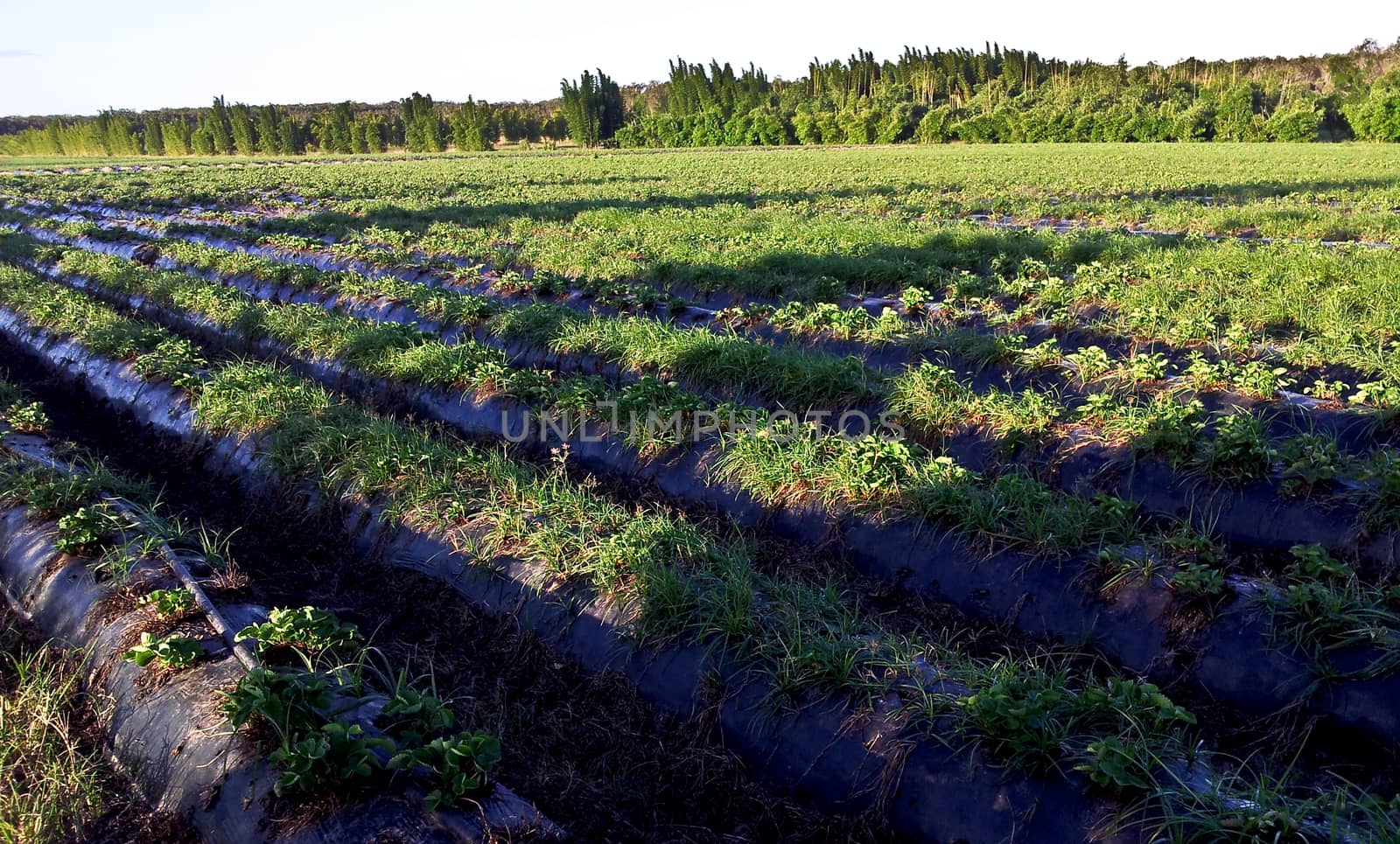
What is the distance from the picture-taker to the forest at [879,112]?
157 ft

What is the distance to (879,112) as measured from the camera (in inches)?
2206

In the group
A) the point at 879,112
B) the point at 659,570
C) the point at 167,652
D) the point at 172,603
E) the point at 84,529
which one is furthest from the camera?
the point at 879,112

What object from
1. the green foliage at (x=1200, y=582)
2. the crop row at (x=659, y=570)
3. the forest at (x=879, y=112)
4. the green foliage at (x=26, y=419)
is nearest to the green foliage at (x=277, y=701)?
the crop row at (x=659, y=570)

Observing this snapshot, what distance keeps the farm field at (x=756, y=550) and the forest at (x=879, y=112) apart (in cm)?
4484

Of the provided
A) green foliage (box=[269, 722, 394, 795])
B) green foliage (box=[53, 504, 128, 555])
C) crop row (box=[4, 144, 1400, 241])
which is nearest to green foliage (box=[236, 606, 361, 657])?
green foliage (box=[269, 722, 394, 795])

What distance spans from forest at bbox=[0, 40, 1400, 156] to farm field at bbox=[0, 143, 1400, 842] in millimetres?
44844

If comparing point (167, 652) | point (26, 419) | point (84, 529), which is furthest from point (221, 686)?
point (26, 419)

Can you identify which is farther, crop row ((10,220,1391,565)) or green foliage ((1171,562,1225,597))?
crop row ((10,220,1391,565))

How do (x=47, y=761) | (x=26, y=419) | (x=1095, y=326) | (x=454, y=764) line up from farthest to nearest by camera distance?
(x=1095, y=326) → (x=26, y=419) → (x=47, y=761) → (x=454, y=764)

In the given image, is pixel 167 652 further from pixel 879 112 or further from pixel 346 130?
pixel 346 130

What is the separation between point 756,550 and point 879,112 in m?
57.0

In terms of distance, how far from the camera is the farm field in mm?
2816

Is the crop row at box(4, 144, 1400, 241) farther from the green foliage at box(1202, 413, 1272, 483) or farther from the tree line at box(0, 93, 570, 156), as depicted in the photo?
the tree line at box(0, 93, 570, 156)

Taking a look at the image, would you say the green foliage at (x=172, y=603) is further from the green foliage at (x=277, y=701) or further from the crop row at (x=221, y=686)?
the green foliage at (x=277, y=701)
